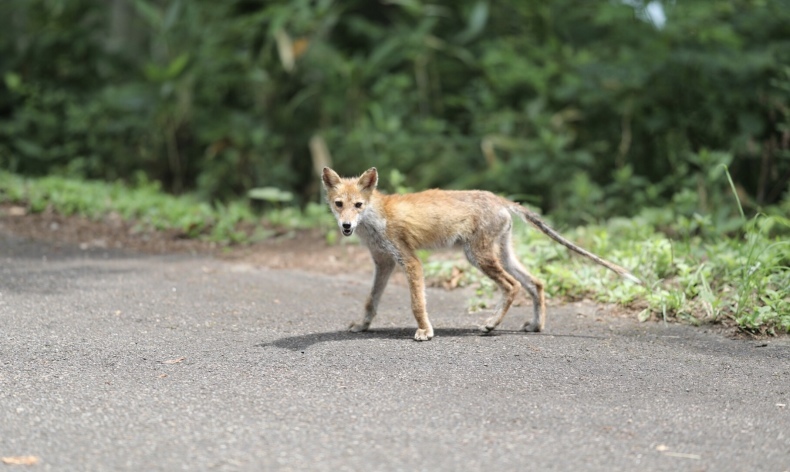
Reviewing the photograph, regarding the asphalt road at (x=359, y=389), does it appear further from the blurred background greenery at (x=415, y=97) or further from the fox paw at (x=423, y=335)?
the blurred background greenery at (x=415, y=97)

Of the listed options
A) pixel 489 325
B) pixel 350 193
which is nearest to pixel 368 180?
pixel 350 193

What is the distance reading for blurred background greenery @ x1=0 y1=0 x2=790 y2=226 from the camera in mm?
11773

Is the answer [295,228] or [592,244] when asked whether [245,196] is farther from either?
[592,244]

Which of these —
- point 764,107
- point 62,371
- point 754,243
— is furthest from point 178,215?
point 764,107

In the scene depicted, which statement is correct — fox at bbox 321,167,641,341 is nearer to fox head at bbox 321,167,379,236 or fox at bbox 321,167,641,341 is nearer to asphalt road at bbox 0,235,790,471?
fox head at bbox 321,167,379,236

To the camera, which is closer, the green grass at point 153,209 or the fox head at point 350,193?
the fox head at point 350,193

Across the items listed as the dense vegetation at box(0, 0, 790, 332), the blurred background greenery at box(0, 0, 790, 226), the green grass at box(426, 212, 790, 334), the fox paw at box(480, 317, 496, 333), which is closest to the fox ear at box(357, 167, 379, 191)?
the fox paw at box(480, 317, 496, 333)

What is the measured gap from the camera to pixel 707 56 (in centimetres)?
1145

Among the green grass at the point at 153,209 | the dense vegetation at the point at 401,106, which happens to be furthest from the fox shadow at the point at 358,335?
the green grass at the point at 153,209

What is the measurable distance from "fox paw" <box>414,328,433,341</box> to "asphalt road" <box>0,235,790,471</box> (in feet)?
0.48

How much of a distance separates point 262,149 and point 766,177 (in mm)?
7329

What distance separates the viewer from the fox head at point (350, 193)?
6.39 meters

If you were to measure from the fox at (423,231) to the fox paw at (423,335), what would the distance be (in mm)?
259

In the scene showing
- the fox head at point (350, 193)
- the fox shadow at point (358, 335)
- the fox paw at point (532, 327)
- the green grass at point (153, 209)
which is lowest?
the fox paw at point (532, 327)
